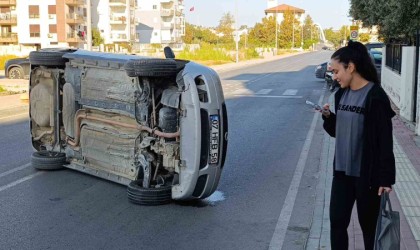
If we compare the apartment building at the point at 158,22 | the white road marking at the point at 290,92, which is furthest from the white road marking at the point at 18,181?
the apartment building at the point at 158,22

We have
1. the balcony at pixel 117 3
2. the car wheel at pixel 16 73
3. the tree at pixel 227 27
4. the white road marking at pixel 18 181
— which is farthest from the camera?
the tree at pixel 227 27

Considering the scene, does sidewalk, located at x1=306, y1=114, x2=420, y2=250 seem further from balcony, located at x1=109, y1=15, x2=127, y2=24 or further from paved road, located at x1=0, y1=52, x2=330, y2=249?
balcony, located at x1=109, y1=15, x2=127, y2=24

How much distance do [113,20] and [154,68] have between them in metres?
99.9

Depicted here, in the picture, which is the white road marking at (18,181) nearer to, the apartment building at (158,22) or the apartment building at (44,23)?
the apartment building at (44,23)

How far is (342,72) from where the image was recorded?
4230 millimetres

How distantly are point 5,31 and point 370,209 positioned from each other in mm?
88625

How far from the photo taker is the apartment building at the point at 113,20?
103 meters

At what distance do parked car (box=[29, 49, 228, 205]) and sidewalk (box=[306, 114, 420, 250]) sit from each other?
1387 mm

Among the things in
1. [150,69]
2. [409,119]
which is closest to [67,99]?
[150,69]

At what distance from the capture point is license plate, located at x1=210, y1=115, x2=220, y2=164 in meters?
6.53

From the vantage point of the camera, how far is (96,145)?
7863 millimetres

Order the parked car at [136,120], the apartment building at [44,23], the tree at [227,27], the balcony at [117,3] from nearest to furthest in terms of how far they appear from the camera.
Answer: the parked car at [136,120] → the apartment building at [44,23] → the balcony at [117,3] → the tree at [227,27]

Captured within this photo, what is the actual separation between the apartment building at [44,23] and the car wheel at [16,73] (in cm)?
5303

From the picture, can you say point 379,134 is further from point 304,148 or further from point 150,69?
point 304,148
